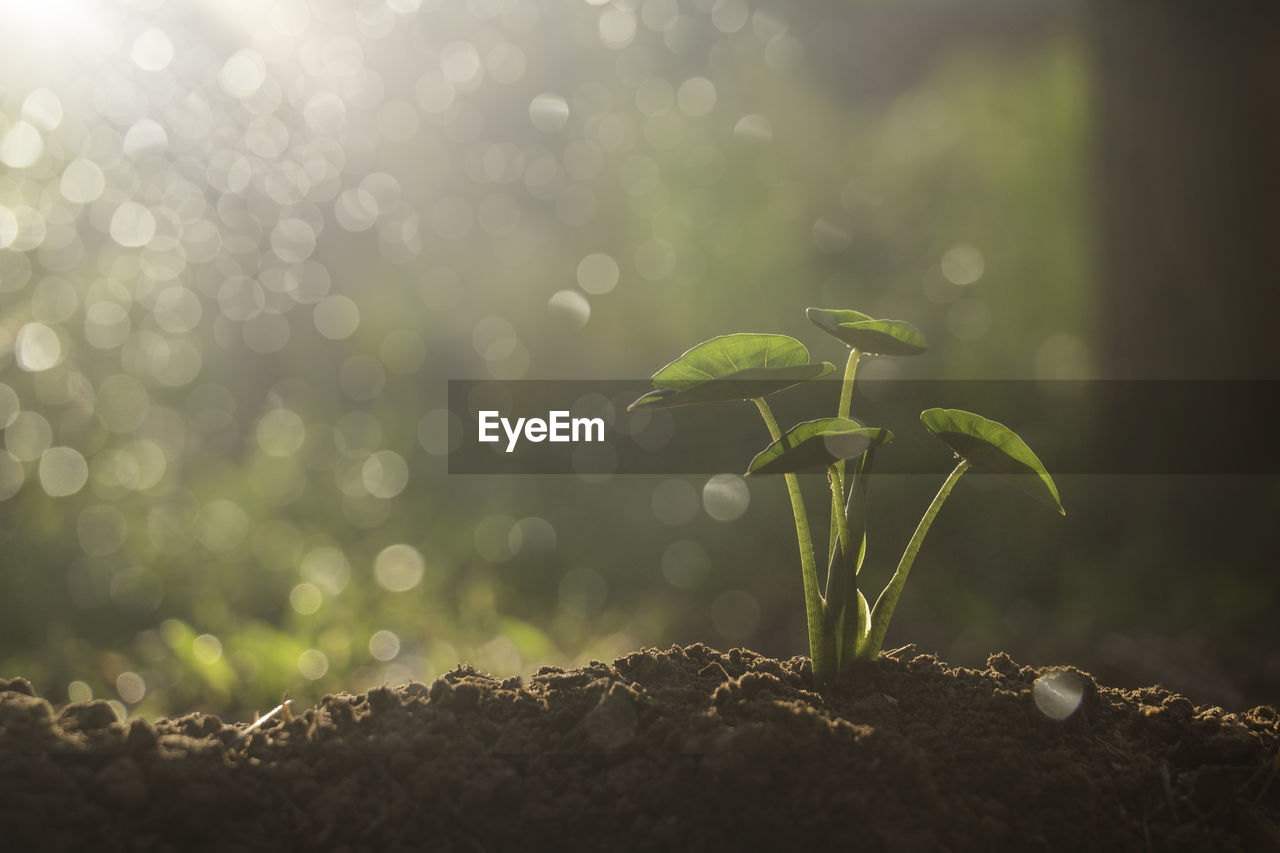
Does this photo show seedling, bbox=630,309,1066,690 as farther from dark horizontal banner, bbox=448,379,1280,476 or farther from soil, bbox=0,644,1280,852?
dark horizontal banner, bbox=448,379,1280,476

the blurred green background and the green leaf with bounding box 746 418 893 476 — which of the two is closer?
the green leaf with bounding box 746 418 893 476

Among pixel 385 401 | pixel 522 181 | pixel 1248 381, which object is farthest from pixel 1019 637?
pixel 522 181

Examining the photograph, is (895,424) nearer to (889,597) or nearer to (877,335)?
(889,597)

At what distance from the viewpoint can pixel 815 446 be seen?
0.96 metres

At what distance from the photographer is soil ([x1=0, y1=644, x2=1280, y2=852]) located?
0.83m

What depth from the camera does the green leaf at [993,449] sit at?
40.8 inches

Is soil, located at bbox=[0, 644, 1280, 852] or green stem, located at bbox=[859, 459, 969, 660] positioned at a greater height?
green stem, located at bbox=[859, 459, 969, 660]

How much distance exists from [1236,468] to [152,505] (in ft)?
12.5

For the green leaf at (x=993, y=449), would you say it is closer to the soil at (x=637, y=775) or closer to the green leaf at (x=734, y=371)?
the green leaf at (x=734, y=371)

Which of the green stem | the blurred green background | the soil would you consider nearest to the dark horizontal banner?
the blurred green background

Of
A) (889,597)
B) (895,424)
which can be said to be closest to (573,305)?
(895,424)

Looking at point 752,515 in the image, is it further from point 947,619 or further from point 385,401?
point 385,401

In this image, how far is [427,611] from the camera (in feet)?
8.40

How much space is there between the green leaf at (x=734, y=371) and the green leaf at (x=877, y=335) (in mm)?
48
